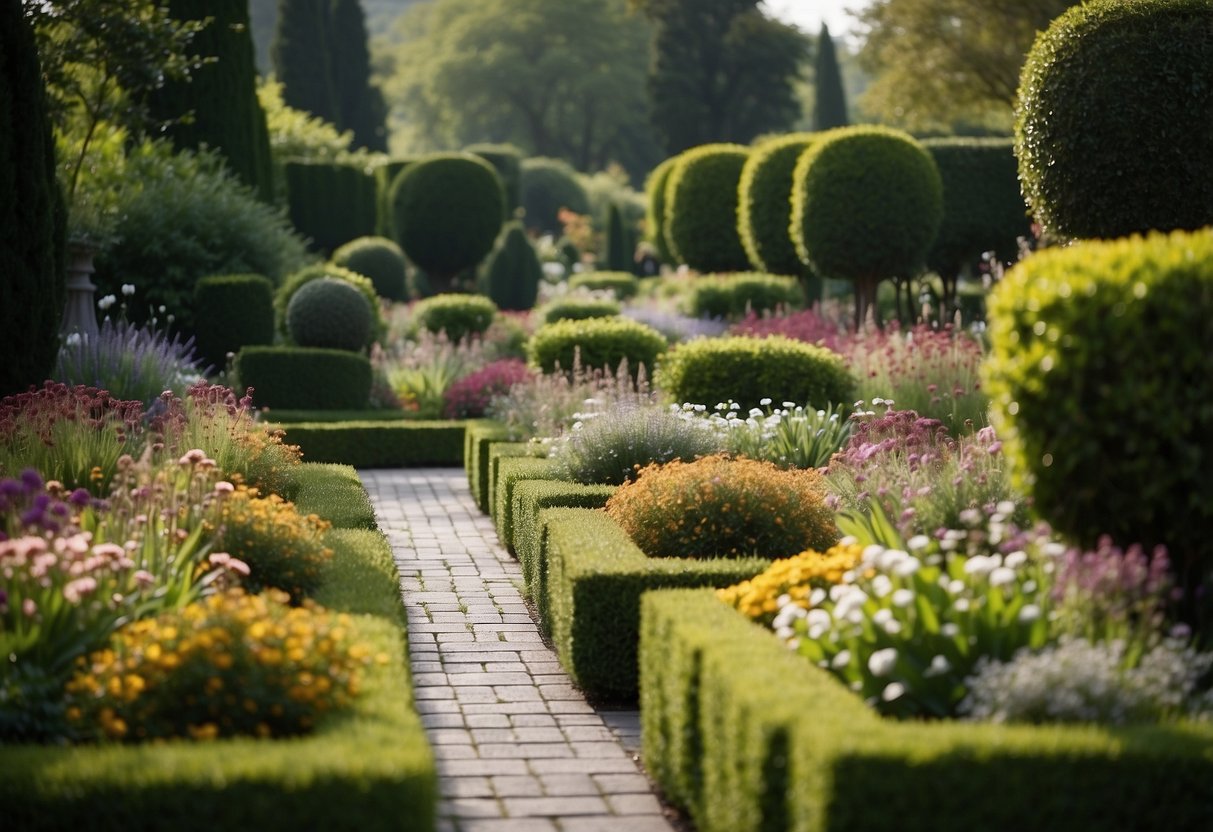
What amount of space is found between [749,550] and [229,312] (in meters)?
13.0

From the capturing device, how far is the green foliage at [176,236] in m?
19.5

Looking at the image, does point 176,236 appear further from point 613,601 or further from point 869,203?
point 613,601

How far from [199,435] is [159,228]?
41.6 ft

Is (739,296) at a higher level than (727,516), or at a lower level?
higher

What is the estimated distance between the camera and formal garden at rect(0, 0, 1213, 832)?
11.8ft

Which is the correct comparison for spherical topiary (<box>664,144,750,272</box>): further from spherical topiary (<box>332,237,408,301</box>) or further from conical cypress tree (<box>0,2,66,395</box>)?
conical cypress tree (<box>0,2,66,395</box>)

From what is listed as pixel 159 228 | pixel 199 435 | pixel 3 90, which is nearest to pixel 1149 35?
pixel 199 435

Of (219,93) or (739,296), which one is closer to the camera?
(739,296)

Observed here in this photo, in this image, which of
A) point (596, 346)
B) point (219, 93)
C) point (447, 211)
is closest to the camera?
point (596, 346)

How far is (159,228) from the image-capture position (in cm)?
1966

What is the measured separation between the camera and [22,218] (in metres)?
9.21

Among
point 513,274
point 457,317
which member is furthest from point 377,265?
point 457,317

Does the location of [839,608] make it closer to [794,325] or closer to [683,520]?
[683,520]

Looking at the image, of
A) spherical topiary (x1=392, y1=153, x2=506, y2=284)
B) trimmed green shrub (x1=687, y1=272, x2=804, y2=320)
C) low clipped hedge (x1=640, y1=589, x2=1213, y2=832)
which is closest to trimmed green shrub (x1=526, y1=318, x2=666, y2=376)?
trimmed green shrub (x1=687, y1=272, x2=804, y2=320)
